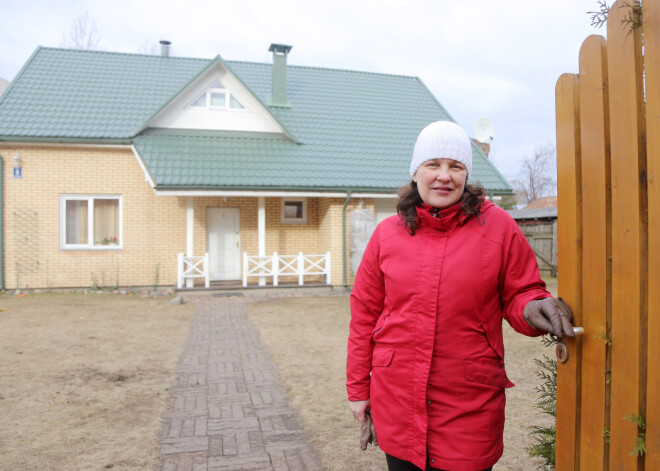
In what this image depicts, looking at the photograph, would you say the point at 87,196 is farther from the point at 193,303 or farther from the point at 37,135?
the point at 193,303

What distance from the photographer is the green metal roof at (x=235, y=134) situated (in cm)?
1275

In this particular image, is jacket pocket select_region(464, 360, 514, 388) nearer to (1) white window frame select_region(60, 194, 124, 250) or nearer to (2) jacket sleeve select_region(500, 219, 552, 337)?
(2) jacket sleeve select_region(500, 219, 552, 337)

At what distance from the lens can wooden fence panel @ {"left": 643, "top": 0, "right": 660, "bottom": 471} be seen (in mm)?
1411

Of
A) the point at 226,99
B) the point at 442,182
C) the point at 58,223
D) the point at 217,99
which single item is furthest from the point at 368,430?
the point at 217,99

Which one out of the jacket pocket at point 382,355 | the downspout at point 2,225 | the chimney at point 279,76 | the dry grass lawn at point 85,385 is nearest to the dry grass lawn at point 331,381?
the dry grass lawn at point 85,385

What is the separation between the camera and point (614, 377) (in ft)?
5.20

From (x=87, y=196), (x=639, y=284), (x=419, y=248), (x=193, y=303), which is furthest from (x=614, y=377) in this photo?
(x=87, y=196)

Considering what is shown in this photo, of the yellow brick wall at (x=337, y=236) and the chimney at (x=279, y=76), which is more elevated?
the chimney at (x=279, y=76)

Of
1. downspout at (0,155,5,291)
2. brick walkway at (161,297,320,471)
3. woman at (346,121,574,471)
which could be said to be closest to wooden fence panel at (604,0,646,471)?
woman at (346,121,574,471)

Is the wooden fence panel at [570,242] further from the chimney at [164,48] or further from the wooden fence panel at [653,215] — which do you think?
the chimney at [164,48]

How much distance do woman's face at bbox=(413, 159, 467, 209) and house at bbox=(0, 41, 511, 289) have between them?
1069 centimetres

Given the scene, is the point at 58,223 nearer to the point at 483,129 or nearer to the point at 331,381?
the point at 331,381

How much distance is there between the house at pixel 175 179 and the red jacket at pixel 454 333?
35.4ft

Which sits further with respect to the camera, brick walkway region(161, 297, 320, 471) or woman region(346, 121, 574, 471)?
brick walkway region(161, 297, 320, 471)
